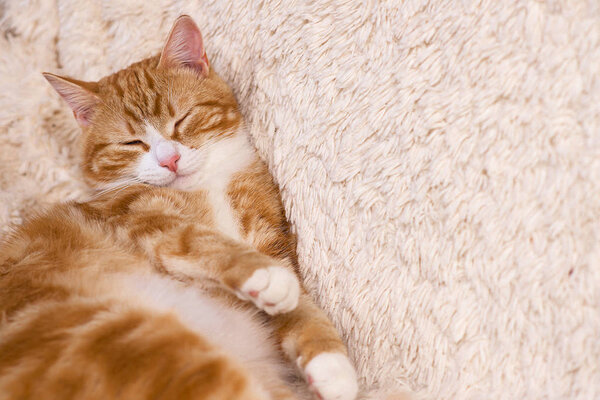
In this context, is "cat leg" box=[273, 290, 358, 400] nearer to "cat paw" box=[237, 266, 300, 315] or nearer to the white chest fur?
"cat paw" box=[237, 266, 300, 315]

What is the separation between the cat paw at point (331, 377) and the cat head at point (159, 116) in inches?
25.1

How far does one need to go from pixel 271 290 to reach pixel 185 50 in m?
0.84

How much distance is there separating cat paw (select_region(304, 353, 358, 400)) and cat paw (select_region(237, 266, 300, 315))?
13cm

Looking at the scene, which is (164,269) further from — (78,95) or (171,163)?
(78,95)

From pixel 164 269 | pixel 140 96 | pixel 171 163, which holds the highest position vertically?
pixel 140 96

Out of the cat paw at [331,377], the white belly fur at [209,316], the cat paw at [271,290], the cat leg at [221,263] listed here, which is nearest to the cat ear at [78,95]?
the cat leg at [221,263]

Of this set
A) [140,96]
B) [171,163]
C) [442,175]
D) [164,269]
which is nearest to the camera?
[442,175]

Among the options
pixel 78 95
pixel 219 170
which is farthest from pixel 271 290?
pixel 78 95

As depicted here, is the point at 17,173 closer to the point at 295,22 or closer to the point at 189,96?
the point at 189,96

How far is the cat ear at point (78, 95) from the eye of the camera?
60.1 inches

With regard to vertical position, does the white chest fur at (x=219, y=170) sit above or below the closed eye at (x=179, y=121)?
below

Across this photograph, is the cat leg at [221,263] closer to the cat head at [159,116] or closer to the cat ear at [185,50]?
the cat head at [159,116]

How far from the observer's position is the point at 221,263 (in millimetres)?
1141

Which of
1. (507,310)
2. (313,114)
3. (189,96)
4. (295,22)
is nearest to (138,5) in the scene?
(189,96)
